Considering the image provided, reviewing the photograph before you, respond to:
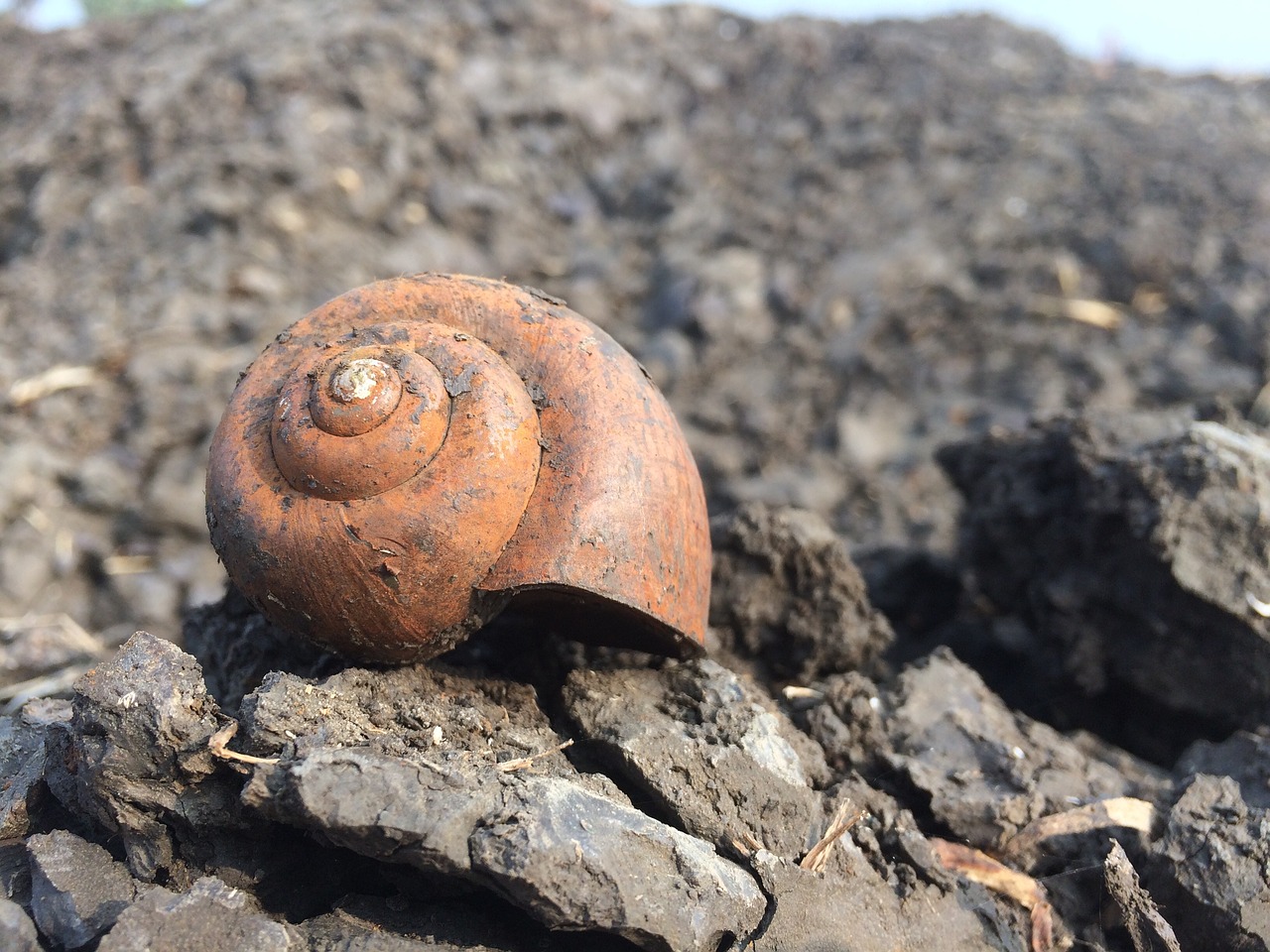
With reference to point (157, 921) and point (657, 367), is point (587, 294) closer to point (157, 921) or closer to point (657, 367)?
point (657, 367)

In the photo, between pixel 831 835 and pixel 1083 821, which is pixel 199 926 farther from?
pixel 1083 821

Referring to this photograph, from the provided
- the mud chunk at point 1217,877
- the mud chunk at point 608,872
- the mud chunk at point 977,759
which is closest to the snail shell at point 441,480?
the mud chunk at point 608,872

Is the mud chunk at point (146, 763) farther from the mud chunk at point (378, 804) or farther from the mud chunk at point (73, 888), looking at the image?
the mud chunk at point (378, 804)

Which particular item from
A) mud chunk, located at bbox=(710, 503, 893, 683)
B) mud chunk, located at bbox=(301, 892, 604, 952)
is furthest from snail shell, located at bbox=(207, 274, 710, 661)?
mud chunk, located at bbox=(710, 503, 893, 683)

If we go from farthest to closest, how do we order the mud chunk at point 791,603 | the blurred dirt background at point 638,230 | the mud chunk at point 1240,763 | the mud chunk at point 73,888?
1. the blurred dirt background at point 638,230
2. the mud chunk at point 791,603
3. the mud chunk at point 1240,763
4. the mud chunk at point 73,888

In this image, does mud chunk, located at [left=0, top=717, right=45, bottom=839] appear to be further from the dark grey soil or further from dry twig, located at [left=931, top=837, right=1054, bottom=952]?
dry twig, located at [left=931, top=837, right=1054, bottom=952]

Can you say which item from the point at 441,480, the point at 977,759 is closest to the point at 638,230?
the point at 977,759
